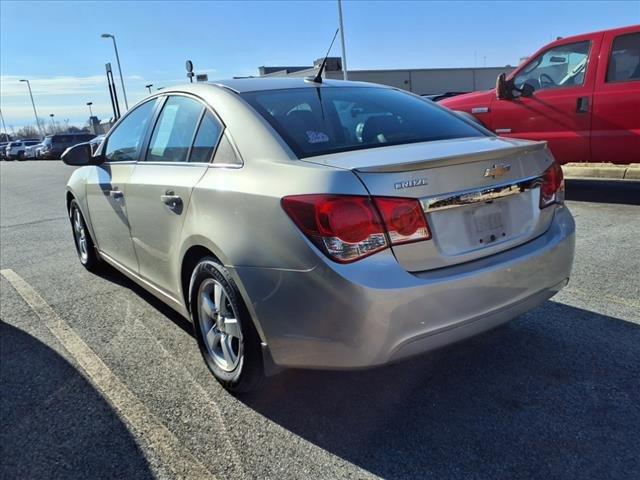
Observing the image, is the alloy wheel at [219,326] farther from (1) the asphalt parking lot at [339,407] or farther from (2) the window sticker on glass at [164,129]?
(2) the window sticker on glass at [164,129]

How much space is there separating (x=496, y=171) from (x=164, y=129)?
2146 millimetres

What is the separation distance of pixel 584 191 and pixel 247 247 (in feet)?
21.8

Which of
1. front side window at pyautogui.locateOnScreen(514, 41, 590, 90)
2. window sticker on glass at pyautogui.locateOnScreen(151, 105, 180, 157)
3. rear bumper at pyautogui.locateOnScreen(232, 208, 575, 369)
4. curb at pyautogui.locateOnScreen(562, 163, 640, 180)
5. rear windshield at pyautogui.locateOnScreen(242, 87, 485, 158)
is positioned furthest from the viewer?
curb at pyautogui.locateOnScreen(562, 163, 640, 180)

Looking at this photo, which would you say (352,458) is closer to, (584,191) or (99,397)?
(99,397)

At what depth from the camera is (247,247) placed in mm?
2475

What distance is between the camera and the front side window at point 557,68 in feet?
22.6

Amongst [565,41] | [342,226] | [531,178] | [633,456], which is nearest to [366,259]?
[342,226]

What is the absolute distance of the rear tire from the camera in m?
5.16

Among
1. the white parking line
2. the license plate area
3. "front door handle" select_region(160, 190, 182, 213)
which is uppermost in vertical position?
"front door handle" select_region(160, 190, 182, 213)

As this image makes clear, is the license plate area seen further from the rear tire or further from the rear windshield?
the rear tire

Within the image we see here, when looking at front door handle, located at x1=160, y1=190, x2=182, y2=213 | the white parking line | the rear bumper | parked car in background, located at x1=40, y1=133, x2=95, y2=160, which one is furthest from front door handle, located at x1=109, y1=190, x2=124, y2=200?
parked car in background, located at x1=40, y1=133, x2=95, y2=160

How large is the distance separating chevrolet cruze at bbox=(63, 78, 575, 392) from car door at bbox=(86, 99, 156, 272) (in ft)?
1.36

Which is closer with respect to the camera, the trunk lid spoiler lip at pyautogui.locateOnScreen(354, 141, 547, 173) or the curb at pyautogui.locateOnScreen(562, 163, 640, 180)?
the trunk lid spoiler lip at pyautogui.locateOnScreen(354, 141, 547, 173)

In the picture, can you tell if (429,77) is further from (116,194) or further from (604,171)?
(116,194)
